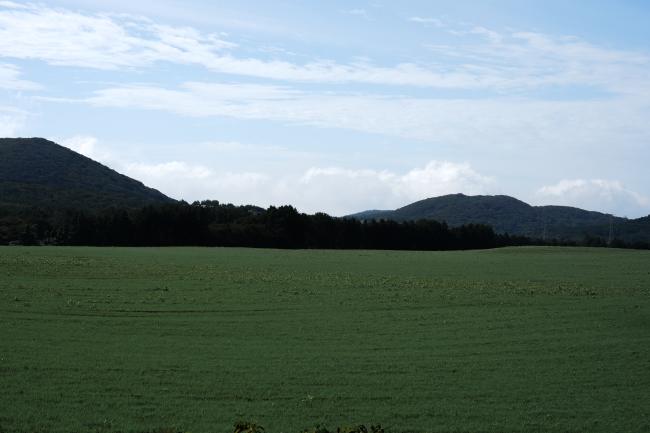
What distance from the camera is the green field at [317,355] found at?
509 inches

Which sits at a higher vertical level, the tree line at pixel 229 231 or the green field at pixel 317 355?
the tree line at pixel 229 231

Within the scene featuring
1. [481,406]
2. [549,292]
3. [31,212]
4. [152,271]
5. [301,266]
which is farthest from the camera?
[31,212]

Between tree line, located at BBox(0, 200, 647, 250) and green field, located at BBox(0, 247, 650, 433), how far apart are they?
5405 centimetres

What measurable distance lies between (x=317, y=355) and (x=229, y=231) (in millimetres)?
74385

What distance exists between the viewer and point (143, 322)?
2266 centimetres

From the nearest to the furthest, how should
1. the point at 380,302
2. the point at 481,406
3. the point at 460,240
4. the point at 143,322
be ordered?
the point at 481,406 < the point at 143,322 < the point at 380,302 < the point at 460,240

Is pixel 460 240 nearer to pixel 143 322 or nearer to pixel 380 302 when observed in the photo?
pixel 380 302

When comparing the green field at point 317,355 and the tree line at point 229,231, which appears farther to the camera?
the tree line at point 229,231

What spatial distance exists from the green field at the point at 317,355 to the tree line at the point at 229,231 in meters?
54.1

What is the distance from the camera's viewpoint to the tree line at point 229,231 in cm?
8912

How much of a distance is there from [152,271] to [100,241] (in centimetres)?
5088

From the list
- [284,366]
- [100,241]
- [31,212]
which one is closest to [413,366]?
[284,366]

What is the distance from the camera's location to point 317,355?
59.1ft

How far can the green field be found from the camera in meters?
12.9
